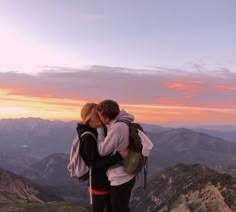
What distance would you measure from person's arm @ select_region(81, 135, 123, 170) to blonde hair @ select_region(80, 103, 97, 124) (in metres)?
0.59

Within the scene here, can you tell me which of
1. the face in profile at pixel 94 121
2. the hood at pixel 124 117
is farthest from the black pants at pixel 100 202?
the hood at pixel 124 117

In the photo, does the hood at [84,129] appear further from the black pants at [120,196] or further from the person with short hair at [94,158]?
the black pants at [120,196]

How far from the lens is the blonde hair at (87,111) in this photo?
12.6 metres

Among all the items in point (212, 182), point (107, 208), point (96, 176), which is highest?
point (96, 176)

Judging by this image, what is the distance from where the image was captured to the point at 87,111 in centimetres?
1266

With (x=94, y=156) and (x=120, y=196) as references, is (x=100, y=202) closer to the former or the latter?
(x=120, y=196)

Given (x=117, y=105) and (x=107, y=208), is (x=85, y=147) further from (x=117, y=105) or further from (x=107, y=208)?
(x=107, y=208)

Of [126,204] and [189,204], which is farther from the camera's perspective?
[189,204]

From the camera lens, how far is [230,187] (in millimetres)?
159375

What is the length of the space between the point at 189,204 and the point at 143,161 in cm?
17848

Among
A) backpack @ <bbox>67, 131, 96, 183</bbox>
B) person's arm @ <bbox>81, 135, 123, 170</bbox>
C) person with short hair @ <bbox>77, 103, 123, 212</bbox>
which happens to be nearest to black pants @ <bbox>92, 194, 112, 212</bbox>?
person with short hair @ <bbox>77, 103, 123, 212</bbox>

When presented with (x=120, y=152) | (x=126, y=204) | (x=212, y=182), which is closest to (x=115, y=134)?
(x=120, y=152)

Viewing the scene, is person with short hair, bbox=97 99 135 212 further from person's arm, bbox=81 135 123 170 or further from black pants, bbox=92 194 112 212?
black pants, bbox=92 194 112 212

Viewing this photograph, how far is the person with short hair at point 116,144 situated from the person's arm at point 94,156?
0.51ft
